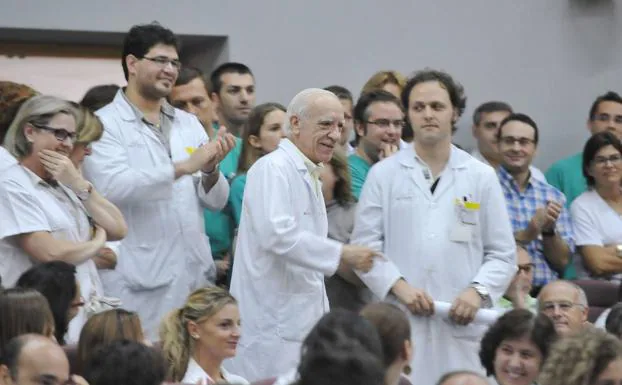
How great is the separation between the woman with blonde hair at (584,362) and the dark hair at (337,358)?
1138 mm

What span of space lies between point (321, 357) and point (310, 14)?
5525 mm

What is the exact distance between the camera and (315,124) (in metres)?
5.98

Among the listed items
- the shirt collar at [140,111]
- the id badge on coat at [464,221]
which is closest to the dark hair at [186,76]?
the shirt collar at [140,111]

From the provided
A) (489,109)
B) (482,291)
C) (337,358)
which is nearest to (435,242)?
(482,291)

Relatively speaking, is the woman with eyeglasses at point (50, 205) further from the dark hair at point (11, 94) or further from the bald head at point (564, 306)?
the bald head at point (564, 306)

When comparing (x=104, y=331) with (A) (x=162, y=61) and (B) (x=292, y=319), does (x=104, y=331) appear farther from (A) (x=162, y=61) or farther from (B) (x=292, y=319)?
(A) (x=162, y=61)

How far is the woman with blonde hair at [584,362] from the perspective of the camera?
4672mm

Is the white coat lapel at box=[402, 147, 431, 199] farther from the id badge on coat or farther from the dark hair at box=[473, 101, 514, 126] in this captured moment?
the dark hair at box=[473, 101, 514, 126]

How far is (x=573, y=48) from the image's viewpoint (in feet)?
30.9

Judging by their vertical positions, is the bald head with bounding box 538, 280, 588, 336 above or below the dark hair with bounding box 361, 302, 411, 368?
below

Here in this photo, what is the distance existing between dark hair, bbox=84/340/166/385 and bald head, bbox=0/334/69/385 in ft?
0.49

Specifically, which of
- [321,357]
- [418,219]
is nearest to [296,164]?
[418,219]

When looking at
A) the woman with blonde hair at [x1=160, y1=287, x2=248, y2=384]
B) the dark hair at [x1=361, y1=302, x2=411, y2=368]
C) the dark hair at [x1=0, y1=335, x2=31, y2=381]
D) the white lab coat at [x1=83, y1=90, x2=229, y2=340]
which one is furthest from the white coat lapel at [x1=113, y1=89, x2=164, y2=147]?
the dark hair at [x1=0, y1=335, x2=31, y2=381]

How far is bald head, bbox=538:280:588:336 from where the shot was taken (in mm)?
6449
